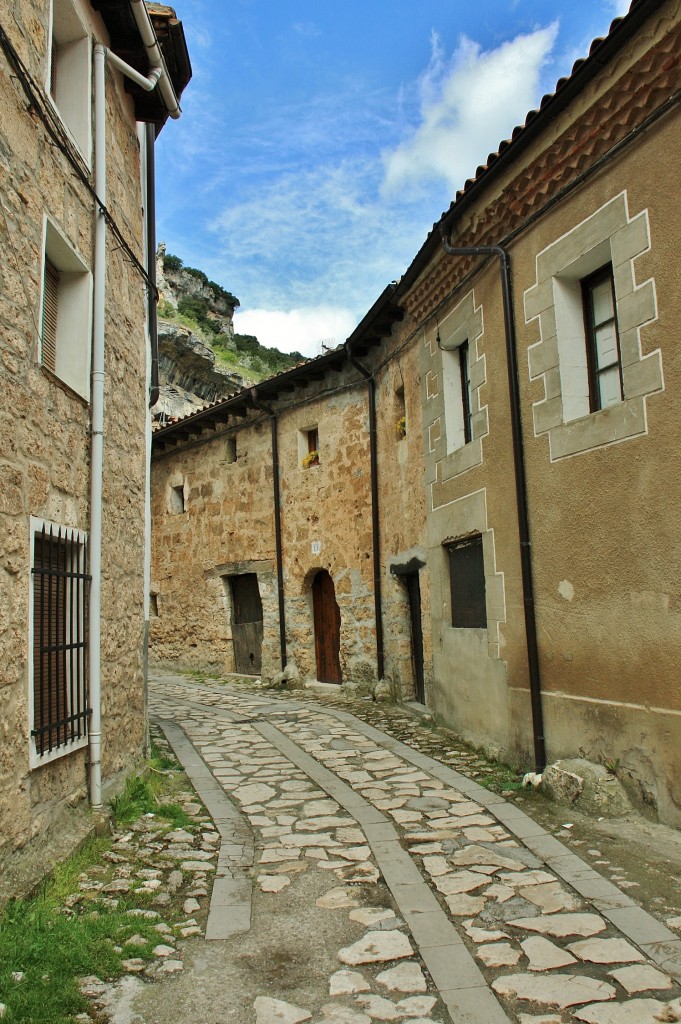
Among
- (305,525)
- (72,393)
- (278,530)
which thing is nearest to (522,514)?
(72,393)

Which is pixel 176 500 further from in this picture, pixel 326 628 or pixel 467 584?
pixel 467 584

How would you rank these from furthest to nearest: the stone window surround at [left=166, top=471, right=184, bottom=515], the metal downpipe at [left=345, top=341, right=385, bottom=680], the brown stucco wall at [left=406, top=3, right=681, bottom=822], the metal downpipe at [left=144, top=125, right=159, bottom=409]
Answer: the stone window surround at [left=166, top=471, right=184, bottom=515] → the metal downpipe at [left=345, top=341, right=385, bottom=680] → the metal downpipe at [left=144, top=125, right=159, bottom=409] → the brown stucco wall at [left=406, top=3, right=681, bottom=822]

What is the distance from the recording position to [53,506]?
4508 mm

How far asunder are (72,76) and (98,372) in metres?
2.20

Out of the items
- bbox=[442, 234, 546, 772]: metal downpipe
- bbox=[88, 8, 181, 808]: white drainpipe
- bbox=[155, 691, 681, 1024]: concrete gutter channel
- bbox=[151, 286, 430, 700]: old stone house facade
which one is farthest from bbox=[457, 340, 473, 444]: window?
bbox=[88, 8, 181, 808]: white drainpipe

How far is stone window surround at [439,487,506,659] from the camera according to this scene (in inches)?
263

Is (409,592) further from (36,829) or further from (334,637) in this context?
(36,829)

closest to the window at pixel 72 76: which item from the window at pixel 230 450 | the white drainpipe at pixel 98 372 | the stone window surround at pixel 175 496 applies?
the white drainpipe at pixel 98 372

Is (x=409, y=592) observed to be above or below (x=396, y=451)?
below

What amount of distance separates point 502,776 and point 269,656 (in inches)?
297

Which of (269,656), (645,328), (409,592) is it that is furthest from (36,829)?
(269,656)

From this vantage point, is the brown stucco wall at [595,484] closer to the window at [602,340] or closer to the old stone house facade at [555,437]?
the old stone house facade at [555,437]

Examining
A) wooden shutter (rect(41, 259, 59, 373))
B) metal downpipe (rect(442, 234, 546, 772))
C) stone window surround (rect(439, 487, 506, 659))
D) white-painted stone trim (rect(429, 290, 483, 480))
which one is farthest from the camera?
white-painted stone trim (rect(429, 290, 483, 480))

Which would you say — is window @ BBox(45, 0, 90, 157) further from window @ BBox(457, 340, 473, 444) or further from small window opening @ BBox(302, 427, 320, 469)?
small window opening @ BBox(302, 427, 320, 469)
